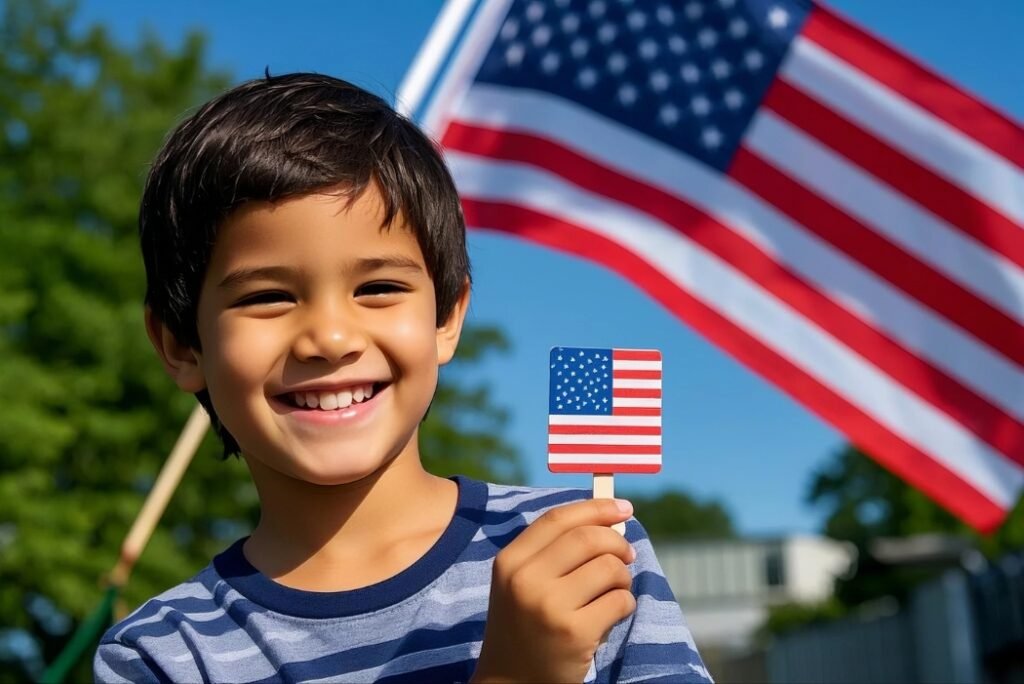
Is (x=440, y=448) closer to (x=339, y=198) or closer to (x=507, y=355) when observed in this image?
(x=507, y=355)

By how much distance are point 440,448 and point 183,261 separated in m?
24.4

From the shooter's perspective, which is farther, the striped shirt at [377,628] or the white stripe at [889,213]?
the white stripe at [889,213]

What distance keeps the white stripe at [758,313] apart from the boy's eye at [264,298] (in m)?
3.63

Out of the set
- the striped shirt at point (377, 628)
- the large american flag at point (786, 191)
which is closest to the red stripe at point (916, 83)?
the large american flag at point (786, 191)

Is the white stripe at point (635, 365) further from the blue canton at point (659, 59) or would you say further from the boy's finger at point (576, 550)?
the blue canton at point (659, 59)

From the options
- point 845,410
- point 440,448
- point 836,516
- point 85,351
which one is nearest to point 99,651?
point 845,410

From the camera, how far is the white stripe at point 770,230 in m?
5.00

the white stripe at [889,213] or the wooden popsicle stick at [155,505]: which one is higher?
the white stripe at [889,213]

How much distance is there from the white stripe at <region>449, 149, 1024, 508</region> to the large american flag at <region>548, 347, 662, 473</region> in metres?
3.57

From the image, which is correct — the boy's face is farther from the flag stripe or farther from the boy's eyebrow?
the flag stripe

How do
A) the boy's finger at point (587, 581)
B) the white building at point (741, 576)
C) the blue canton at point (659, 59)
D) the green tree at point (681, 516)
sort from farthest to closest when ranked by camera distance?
the green tree at point (681, 516) < the white building at point (741, 576) < the blue canton at point (659, 59) < the boy's finger at point (587, 581)

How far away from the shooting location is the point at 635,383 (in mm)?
1644

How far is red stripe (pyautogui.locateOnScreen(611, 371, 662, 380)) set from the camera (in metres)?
1.63

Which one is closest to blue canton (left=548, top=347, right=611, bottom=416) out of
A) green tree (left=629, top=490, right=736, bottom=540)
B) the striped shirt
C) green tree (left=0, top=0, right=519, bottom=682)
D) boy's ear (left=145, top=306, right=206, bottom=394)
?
the striped shirt
